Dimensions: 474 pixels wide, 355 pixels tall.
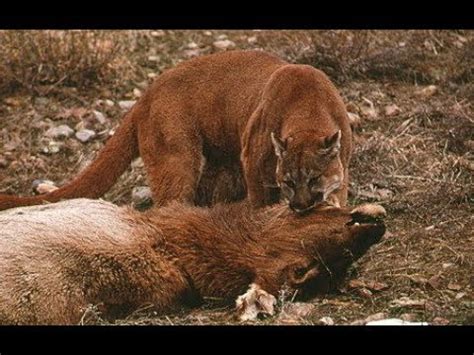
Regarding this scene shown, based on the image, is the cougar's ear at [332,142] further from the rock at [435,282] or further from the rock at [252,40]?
the rock at [252,40]

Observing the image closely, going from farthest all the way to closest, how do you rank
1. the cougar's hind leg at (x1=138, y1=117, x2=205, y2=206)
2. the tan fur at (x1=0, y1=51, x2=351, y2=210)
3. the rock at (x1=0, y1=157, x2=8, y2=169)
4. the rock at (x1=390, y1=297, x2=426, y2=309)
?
the rock at (x1=0, y1=157, x2=8, y2=169), the cougar's hind leg at (x1=138, y1=117, x2=205, y2=206), the tan fur at (x1=0, y1=51, x2=351, y2=210), the rock at (x1=390, y1=297, x2=426, y2=309)

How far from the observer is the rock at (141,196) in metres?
7.95

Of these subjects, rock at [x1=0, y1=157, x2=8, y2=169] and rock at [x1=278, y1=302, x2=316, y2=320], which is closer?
rock at [x1=278, y1=302, x2=316, y2=320]

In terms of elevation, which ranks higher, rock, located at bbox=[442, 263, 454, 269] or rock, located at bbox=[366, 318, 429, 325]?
rock, located at bbox=[366, 318, 429, 325]

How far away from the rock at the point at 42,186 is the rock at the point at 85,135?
1.75 feet

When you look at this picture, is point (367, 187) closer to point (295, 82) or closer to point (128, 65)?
point (295, 82)

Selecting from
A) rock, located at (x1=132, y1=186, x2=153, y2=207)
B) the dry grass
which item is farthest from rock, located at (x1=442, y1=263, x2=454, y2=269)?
the dry grass

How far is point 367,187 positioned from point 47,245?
8.64ft

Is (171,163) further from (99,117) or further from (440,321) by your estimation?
(440,321)

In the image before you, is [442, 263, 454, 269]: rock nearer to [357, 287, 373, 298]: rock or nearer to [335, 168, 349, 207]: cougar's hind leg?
[357, 287, 373, 298]: rock

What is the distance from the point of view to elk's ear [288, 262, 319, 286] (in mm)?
5895

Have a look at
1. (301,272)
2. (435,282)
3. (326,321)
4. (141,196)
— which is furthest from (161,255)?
(141,196)

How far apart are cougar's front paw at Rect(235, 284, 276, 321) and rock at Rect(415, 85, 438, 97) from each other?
344 cm

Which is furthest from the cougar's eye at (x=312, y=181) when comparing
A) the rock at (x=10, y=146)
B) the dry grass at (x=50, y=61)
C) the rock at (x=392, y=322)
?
the dry grass at (x=50, y=61)
